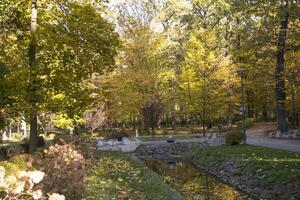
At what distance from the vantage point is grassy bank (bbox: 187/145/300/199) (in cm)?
1416

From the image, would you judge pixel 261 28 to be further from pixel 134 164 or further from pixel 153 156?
pixel 134 164

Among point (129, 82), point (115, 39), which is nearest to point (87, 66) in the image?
point (115, 39)

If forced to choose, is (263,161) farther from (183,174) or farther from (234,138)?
(234,138)

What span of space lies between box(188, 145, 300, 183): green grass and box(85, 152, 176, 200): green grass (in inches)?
156

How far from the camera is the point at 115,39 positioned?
16078 millimetres

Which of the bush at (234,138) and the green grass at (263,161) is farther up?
the bush at (234,138)

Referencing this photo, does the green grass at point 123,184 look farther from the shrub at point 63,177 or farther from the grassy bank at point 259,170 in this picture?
the grassy bank at point 259,170

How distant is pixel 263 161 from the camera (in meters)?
17.8

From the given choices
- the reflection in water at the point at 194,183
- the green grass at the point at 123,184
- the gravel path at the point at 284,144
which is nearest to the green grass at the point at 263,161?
the reflection in water at the point at 194,183

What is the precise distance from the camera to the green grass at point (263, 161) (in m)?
15.1

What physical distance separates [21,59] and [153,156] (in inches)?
581

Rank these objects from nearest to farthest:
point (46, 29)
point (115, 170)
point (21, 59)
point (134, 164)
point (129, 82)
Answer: point (46, 29) < point (21, 59) < point (115, 170) < point (134, 164) < point (129, 82)

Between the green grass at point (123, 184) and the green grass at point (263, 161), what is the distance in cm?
396

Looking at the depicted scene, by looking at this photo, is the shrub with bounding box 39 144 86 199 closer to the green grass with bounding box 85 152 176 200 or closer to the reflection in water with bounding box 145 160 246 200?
the green grass with bounding box 85 152 176 200
